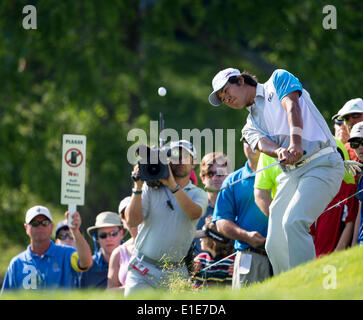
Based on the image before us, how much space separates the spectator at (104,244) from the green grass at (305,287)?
3.48m

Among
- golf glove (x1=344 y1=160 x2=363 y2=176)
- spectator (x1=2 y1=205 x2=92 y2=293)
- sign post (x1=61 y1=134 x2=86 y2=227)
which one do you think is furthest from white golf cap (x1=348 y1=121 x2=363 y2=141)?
spectator (x1=2 y1=205 x2=92 y2=293)

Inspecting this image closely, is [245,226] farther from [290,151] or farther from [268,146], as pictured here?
[290,151]

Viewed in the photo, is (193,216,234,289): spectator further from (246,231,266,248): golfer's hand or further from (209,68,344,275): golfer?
(209,68,344,275): golfer

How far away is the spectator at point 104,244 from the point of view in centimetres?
892

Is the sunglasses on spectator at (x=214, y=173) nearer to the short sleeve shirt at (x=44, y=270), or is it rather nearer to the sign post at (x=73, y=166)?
the sign post at (x=73, y=166)

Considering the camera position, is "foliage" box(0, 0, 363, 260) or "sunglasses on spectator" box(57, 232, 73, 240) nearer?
"sunglasses on spectator" box(57, 232, 73, 240)

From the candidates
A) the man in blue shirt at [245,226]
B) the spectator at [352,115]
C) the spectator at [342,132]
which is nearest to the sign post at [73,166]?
the man in blue shirt at [245,226]

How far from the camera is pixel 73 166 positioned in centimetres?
827

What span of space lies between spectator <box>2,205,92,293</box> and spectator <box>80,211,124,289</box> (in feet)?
0.89

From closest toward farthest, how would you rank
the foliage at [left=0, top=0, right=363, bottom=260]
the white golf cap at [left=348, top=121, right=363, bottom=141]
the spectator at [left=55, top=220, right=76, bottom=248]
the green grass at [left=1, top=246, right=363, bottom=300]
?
the green grass at [left=1, top=246, right=363, bottom=300], the white golf cap at [left=348, top=121, right=363, bottom=141], the spectator at [left=55, top=220, right=76, bottom=248], the foliage at [left=0, top=0, right=363, bottom=260]

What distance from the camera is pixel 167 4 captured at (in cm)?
1780

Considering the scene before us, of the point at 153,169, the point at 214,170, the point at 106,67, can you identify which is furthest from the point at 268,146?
the point at 106,67

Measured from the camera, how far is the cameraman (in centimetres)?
714
